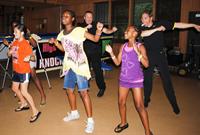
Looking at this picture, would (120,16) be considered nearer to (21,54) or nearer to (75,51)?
(21,54)

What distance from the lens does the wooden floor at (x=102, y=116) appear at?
3.76 m

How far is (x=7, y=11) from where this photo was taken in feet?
54.5

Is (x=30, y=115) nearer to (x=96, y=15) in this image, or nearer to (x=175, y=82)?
(x=175, y=82)

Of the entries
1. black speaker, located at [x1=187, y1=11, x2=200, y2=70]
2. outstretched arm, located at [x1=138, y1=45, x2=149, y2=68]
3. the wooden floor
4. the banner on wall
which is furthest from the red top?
black speaker, located at [x1=187, y1=11, x2=200, y2=70]

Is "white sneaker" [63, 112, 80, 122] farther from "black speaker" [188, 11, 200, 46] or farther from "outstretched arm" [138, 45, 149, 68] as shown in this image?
"black speaker" [188, 11, 200, 46]

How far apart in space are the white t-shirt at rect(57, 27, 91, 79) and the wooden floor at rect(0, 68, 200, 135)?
0.91 meters

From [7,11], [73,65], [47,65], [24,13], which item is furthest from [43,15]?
[73,65]

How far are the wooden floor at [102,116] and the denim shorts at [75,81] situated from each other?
637 millimetres

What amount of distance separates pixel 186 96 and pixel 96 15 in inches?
289

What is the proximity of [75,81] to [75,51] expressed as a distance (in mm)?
470

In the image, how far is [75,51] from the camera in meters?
3.58

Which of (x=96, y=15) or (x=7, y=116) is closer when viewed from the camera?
(x=7, y=116)

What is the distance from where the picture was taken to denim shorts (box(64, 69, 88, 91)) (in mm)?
3646

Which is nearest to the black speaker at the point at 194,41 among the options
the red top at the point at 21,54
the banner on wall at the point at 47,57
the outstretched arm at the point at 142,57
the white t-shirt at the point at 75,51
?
the banner on wall at the point at 47,57
